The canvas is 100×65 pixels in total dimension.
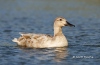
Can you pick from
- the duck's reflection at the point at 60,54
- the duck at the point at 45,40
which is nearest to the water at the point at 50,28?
the duck's reflection at the point at 60,54

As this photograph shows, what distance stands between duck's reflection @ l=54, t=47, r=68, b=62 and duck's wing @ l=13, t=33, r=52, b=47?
0.58 metres

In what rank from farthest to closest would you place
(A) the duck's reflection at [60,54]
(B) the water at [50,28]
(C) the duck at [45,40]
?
(C) the duck at [45,40] < (A) the duck's reflection at [60,54] < (B) the water at [50,28]

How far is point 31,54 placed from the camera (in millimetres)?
13234

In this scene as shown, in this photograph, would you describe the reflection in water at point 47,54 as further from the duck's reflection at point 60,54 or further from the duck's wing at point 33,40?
the duck's wing at point 33,40

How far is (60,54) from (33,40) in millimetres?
1571

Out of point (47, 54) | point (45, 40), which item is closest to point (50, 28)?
point (45, 40)

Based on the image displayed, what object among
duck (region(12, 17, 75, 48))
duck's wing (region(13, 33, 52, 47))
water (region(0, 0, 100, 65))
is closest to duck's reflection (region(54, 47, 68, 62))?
water (region(0, 0, 100, 65))

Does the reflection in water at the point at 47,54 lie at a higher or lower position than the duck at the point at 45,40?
lower

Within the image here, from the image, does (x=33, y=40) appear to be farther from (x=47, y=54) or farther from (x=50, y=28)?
(x=50, y=28)

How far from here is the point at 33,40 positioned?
14648 mm

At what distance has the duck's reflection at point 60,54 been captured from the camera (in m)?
12.6

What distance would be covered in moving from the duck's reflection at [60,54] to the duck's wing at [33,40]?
576 mm

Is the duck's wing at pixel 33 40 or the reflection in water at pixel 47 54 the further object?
the duck's wing at pixel 33 40

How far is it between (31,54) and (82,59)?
161 cm
